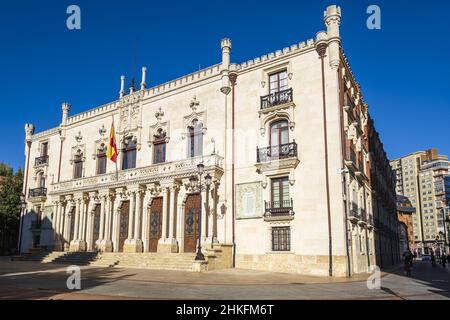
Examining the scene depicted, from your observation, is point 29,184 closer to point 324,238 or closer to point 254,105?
point 254,105

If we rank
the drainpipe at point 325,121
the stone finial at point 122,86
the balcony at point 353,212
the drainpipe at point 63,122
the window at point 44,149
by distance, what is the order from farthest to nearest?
1. the window at point 44,149
2. the drainpipe at point 63,122
3. the stone finial at point 122,86
4. the balcony at point 353,212
5. the drainpipe at point 325,121

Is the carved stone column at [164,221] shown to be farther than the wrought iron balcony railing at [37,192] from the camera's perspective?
No

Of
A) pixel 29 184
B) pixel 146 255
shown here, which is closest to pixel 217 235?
pixel 146 255

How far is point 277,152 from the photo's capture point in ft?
78.2

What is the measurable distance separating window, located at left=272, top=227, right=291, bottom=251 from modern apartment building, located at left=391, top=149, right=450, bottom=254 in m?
137

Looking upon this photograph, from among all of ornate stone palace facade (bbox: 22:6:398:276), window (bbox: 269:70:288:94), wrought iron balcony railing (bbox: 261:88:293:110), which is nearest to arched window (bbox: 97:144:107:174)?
ornate stone palace facade (bbox: 22:6:398:276)

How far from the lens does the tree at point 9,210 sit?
42062mm

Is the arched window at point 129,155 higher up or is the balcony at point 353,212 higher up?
the arched window at point 129,155

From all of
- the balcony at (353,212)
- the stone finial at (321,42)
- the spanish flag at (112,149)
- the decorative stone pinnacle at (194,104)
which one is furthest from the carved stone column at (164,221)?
the stone finial at (321,42)

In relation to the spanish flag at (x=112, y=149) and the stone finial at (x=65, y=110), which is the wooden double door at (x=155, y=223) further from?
the stone finial at (x=65, y=110)

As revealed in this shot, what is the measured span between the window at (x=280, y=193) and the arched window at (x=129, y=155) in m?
13.8

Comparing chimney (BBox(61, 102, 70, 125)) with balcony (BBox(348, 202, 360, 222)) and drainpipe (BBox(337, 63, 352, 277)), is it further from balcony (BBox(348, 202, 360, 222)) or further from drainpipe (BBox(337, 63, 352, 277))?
balcony (BBox(348, 202, 360, 222))

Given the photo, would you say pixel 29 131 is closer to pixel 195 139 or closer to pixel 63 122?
pixel 63 122
